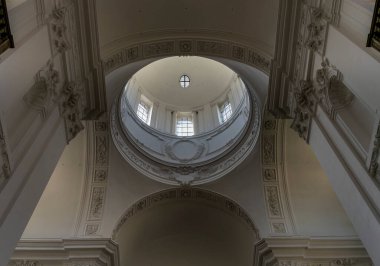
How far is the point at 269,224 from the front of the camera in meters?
13.5

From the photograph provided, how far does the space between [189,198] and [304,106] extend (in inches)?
285

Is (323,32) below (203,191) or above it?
below

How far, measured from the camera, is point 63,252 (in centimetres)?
1224

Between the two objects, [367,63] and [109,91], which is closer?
[367,63]

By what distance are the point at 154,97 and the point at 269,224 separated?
920 cm

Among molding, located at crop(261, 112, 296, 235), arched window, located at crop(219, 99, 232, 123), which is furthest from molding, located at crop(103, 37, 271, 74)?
arched window, located at crop(219, 99, 232, 123)

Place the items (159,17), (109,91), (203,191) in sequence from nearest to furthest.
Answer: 1. (159,17)
2. (109,91)
3. (203,191)

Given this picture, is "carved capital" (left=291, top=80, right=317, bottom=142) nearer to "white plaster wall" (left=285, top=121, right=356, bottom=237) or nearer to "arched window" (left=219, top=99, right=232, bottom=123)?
"white plaster wall" (left=285, top=121, right=356, bottom=237)

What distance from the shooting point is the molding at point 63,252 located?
12.0 metres

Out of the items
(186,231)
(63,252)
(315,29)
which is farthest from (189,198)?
(315,29)

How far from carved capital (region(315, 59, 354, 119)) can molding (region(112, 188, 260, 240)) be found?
709 cm

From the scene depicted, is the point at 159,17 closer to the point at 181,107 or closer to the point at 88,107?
the point at 88,107

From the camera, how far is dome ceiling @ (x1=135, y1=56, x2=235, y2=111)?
792 inches

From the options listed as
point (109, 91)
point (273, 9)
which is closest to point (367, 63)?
point (273, 9)
